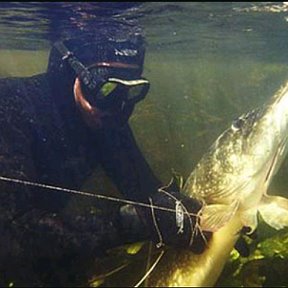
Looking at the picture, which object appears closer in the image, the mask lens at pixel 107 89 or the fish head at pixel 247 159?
the fish head at pixel 247 159

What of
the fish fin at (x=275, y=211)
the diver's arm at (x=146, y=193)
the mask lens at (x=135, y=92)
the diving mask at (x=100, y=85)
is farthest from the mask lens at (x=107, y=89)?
the fish fin at (x=275, y=211)

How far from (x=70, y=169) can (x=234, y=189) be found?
109 inches

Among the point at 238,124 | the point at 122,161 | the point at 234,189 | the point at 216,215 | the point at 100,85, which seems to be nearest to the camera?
the point at 216,215

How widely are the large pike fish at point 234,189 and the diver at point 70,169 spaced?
0.18 meters

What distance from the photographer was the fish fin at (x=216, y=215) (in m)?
3.74

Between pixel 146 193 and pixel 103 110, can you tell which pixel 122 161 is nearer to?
pixel 146 193

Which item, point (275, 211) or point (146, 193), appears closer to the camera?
point (275, 211)

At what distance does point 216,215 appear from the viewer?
3.89 metres

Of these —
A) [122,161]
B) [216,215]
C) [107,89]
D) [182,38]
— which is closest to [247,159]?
[216,215]

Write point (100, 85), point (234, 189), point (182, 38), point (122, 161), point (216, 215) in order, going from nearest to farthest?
point (216, 215) < point (234, 189) < point (100, 85) < point (122, 161) < point (182, 38)

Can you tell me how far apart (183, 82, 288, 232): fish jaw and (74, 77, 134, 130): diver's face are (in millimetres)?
1617

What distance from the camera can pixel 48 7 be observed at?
10.6 meters

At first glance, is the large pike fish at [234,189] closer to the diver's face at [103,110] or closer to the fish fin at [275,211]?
the fish fin at [275,211]

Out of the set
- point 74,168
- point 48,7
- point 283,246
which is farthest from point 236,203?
point 48,7
